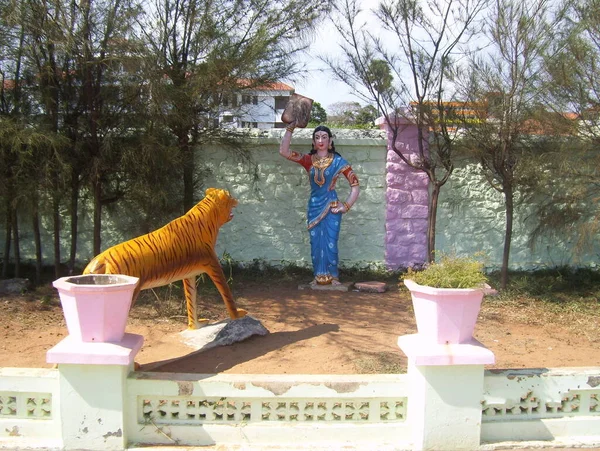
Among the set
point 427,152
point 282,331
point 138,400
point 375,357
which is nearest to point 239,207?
point 427,152

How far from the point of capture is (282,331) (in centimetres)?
488

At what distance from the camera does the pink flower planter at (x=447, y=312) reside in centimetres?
278

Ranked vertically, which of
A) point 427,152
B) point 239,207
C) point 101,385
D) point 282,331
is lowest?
point 282,331

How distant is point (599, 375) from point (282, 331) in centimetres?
265

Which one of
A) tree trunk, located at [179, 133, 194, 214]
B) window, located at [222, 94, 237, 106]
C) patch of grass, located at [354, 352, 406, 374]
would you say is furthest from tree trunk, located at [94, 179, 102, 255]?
patch of grass, located at [354, 352, 406, 374]

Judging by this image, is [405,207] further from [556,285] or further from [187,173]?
[187,173]

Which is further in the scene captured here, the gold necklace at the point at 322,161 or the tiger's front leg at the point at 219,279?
the gold necklace at the point at 322,161

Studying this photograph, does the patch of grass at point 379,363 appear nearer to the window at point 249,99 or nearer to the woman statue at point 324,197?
the woman statue at point 324,197

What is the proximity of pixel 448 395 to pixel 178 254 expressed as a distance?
2360 millimetres

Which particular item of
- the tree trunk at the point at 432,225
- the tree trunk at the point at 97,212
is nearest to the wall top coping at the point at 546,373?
the tree trunk at the point at 432,225

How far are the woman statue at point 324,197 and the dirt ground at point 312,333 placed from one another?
0.39 m

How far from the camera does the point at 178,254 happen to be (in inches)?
168

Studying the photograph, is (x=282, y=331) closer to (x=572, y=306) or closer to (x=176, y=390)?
(x=176, y=390)

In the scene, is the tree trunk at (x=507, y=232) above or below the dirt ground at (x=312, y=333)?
above
